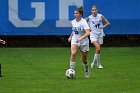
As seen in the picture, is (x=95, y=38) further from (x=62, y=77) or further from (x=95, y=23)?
(x=62, y=77)

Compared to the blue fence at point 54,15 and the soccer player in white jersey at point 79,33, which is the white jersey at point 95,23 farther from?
the blue fence at point 54,15

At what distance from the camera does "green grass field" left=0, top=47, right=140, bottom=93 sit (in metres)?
13.3

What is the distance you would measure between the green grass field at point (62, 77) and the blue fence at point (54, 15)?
8.22m

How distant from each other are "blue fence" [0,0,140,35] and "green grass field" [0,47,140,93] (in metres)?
8.22

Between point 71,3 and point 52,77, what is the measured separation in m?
16.2

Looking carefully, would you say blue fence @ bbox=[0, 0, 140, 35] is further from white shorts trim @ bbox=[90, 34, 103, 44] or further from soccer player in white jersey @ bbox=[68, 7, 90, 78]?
soccer player in white jersey @ bbox=[68, 7, 90, 78]

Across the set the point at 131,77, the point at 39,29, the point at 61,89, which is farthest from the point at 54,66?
the point at 39,29

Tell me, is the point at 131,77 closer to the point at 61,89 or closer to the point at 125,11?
the point at 61,89

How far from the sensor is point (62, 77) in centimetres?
1622

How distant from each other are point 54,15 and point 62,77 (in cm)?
1612

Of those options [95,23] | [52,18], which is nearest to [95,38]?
[95,23]

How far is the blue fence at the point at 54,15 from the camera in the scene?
31719 millimetres

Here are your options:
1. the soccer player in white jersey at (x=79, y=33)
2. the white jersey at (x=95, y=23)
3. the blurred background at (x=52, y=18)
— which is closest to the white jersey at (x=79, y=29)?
the soccer player in white jersey at (x=79, y=33)

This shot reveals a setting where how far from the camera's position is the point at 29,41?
3294 cm
